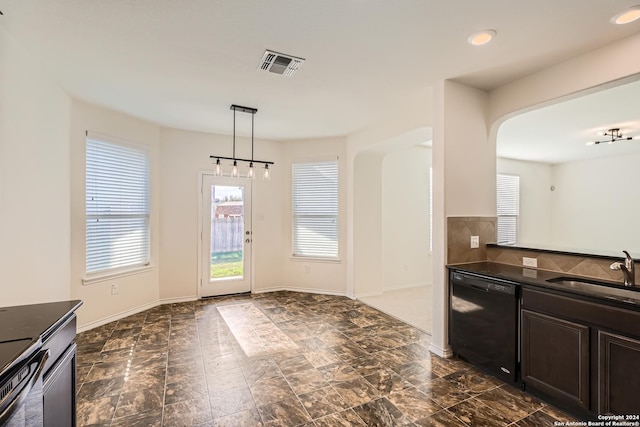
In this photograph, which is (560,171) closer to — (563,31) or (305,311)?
(563,31)

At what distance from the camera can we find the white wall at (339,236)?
17.7ft

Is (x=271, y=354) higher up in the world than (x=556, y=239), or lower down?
lower down

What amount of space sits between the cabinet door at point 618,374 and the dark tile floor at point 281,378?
365 millimetres

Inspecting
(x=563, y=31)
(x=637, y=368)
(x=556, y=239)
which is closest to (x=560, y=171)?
(x=556, y=239)

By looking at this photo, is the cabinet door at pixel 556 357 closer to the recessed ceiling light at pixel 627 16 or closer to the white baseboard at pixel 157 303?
the recessed ceiling light at pixel 627 16

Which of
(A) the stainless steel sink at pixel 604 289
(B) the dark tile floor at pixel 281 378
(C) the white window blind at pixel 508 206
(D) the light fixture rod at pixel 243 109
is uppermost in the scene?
(D) the light fixture rod at pixel 243 109

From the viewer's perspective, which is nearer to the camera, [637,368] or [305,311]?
[637,368]

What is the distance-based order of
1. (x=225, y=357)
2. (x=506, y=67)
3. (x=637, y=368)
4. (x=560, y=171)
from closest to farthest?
1. (x=637, y=368)
2. (x=506, y=67)
3. (x=225, y=357)
4. (x=560, y=171)

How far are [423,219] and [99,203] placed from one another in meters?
5.55

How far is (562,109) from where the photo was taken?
3920mm

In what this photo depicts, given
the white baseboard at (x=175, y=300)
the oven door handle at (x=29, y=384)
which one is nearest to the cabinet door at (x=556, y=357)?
the oven door handle at (x=29, y=384)

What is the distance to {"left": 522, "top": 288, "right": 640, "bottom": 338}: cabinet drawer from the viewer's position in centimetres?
185

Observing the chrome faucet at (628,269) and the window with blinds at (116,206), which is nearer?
the chrome faucet at (628,269)

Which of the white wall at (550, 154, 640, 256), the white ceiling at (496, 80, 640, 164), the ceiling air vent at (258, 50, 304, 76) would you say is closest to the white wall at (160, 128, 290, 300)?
the ceiling air vent at (258, 50, 304, 76)
